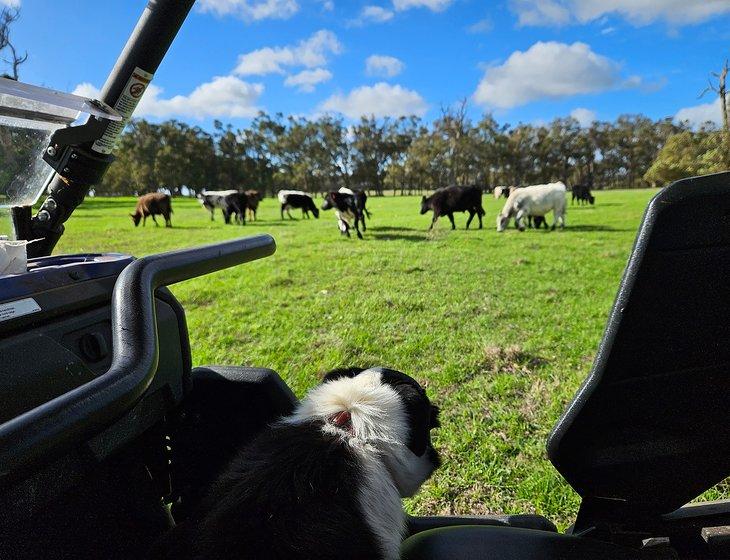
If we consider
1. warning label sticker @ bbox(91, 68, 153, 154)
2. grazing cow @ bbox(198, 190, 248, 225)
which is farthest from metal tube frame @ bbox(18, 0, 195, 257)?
grazing cow @ bbox(198, 190, 248, 225)

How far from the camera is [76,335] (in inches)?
39.2

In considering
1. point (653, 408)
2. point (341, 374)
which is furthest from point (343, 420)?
point (653, 408)

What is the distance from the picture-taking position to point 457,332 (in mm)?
5133

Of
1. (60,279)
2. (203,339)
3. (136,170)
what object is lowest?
(203,339)

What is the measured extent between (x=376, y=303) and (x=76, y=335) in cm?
547

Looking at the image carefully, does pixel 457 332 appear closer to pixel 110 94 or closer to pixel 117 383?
pixel 110 94

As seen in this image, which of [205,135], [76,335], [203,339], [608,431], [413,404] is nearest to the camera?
[76,335]

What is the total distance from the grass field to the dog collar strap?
1343mm

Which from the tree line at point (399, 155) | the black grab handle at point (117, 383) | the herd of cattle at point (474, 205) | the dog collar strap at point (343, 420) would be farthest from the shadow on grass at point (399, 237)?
the tree line at point (399, 155)

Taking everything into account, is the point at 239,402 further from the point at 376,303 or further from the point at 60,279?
the point at 376,303

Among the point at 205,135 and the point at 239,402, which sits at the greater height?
the point at 205,135

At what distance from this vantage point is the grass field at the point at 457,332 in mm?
2701

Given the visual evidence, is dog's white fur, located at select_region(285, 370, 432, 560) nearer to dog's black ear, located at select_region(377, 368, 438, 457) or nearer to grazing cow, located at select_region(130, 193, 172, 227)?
dog's black ear, located at select_region(377, 368, 438, 457)

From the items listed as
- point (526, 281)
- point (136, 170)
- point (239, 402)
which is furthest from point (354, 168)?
point (239, 402)
